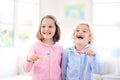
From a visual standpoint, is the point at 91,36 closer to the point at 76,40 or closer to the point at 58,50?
the point at 76,40

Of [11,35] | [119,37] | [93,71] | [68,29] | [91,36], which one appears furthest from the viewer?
[68,29]

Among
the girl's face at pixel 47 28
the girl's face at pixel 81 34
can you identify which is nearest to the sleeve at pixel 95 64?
the girl's face at pixel 81 34

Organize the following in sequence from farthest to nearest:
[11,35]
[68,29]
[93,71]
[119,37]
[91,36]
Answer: [68,29]
[119,37]
[11,35]
[91,36]
[93,71]

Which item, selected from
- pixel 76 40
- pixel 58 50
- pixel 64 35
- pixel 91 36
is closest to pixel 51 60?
pixel 58 50

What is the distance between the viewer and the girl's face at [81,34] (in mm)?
1749

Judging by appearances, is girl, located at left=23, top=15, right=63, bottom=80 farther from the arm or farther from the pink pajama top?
the arm

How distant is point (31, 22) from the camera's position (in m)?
3.86

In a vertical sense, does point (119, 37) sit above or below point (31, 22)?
below

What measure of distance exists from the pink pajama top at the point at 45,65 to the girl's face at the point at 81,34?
0.18m

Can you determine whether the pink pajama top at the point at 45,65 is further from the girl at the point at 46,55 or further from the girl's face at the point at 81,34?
the girl's face at the point at 81,34

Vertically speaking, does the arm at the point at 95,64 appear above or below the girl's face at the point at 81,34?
below

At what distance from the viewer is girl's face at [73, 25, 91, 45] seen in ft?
5.74

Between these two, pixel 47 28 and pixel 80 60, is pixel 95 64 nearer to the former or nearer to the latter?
pixel 80 60

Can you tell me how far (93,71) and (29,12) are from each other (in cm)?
233
